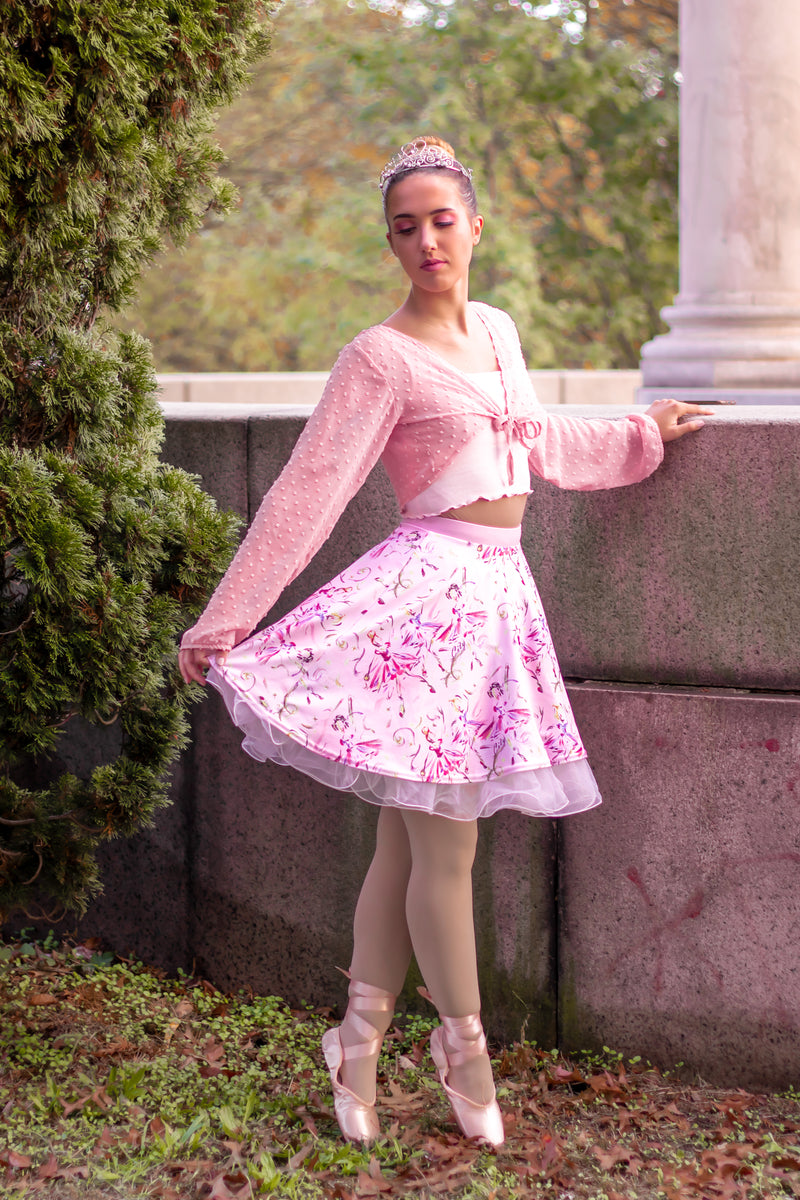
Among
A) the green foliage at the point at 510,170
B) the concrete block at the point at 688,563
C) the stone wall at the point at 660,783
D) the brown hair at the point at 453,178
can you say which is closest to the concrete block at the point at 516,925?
the stone wall at the point at 660,783

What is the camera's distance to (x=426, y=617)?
3.08 metres

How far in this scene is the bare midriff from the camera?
3166mm

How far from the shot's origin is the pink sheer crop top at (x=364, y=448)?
3049 millimetres

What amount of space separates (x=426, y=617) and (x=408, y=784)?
39 cm

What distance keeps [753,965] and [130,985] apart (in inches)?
80.4

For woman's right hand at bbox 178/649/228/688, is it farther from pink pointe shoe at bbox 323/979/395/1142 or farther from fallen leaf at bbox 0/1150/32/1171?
fallen leaf at bbox 0/1150/32/1171

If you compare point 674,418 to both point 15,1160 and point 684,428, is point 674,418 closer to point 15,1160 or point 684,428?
point 684,428

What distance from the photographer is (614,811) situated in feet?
12.3

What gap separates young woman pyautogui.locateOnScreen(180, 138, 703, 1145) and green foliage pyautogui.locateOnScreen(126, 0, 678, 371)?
1248 centimetres

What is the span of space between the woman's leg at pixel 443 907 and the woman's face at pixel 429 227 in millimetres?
1293

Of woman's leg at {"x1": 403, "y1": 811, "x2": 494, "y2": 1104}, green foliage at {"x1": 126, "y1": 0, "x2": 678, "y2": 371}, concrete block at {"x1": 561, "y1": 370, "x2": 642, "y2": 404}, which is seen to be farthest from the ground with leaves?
green foliage at {"x1": 126, "y1": 0, "x2": 678, "y2": 371}

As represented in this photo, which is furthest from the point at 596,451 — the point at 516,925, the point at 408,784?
the point at 516,925

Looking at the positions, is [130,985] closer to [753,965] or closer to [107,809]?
[107,809]

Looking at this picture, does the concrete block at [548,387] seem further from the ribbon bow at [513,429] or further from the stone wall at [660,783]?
the ribbon bow at [513,429]
